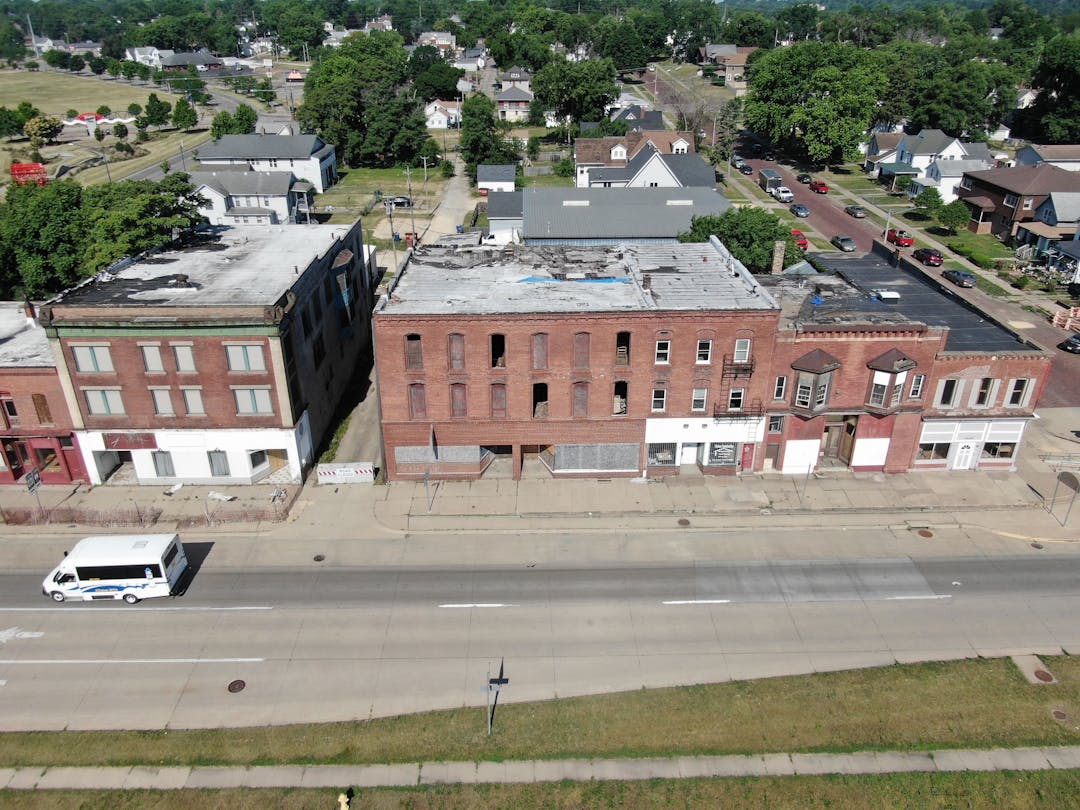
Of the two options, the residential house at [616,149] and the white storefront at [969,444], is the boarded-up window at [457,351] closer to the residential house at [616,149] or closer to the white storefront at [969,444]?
the white storefront at [969,444]

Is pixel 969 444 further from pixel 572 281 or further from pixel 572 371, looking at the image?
pixel 572 281

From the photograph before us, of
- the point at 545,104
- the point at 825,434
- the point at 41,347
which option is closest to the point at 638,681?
the point at 825,434

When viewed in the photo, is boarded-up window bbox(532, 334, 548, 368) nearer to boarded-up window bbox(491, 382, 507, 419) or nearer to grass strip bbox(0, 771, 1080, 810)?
boarded-up window bbox(491, 382, 507, 419)

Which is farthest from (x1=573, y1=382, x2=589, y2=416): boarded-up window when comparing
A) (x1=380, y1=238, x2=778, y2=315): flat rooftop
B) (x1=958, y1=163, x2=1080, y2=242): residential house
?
(x1=958, y1=163, x2=1080, y2=242): residential house

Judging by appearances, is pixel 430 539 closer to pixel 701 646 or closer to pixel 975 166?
pixel 701 646

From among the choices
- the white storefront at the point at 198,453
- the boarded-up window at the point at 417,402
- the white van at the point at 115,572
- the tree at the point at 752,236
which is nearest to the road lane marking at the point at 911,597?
the boarded-up window at the point at 417,402
